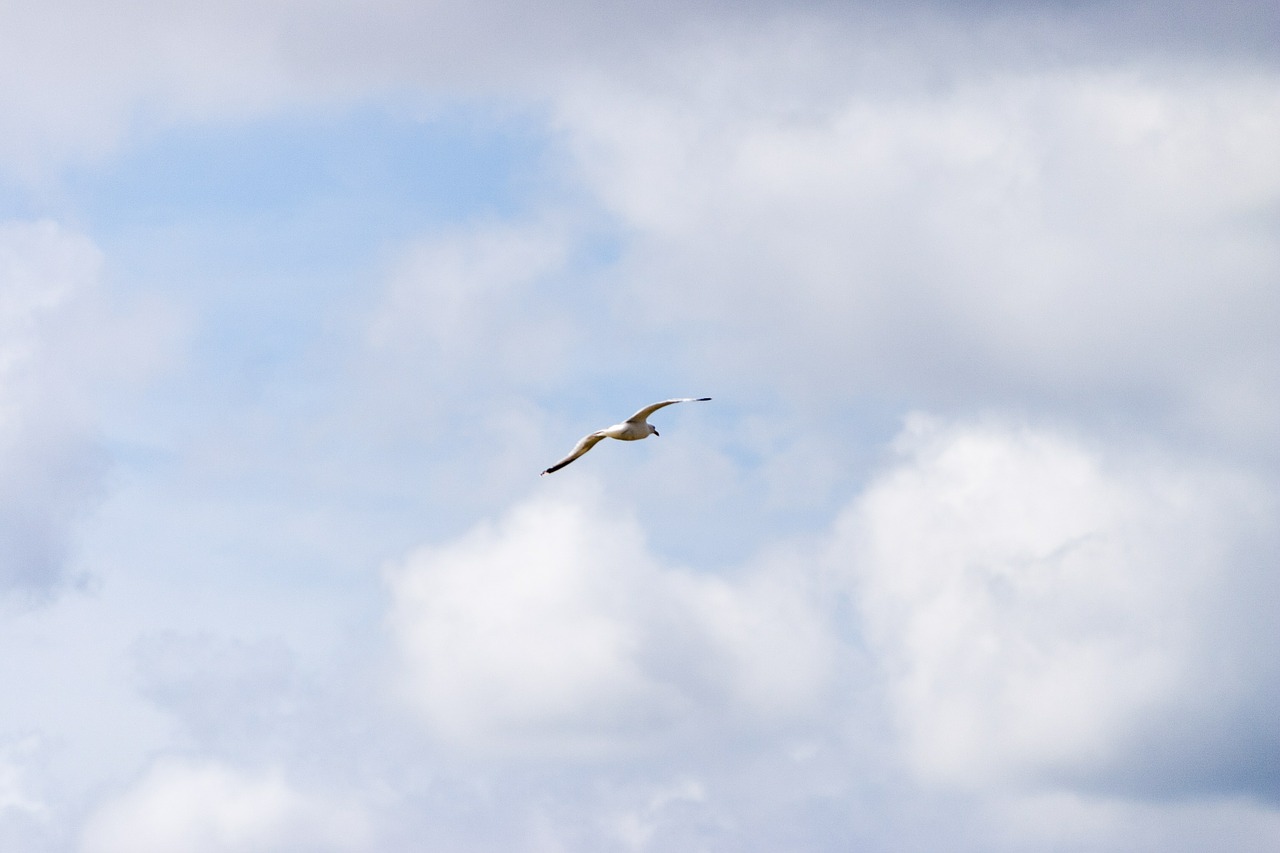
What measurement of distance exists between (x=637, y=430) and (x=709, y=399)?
821cm

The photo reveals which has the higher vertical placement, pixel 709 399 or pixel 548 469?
pixel 709 399

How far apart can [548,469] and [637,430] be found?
1115cm

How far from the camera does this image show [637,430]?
71.1 metres

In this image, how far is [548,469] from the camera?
6128 cm

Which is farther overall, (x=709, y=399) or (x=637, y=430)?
(x=637, y=430)

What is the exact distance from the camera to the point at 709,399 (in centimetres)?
6425

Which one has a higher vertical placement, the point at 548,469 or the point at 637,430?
the point at 637,430

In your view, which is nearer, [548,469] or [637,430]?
[548,469]

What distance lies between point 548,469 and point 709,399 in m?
10.4
